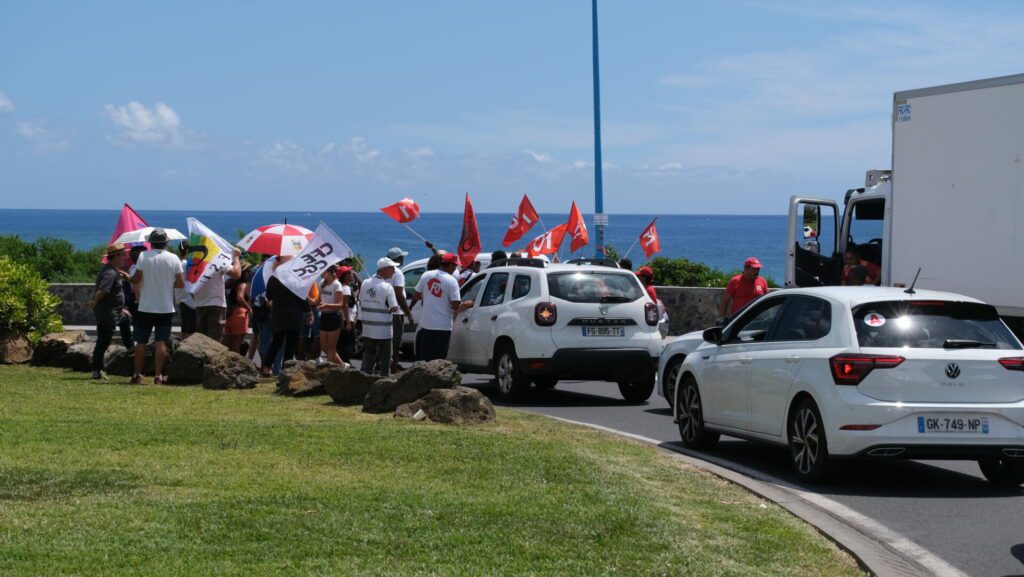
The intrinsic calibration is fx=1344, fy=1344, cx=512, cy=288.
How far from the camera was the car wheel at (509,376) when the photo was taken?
1633 cm

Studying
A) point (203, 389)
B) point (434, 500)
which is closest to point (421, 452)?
point (434, 500)

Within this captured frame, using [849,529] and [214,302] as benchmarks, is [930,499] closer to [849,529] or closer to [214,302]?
[849,529]

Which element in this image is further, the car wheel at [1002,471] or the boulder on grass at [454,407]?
the boulder on grass at [454,407]

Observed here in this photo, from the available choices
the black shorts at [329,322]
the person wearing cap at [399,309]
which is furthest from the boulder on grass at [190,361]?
the person wearing cap at [399,309]

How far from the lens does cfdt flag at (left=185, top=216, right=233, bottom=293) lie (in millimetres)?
18188

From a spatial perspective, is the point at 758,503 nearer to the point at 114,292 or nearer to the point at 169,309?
the point at 169,309

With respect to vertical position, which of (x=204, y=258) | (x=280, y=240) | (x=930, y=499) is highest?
(x=280, y=240)

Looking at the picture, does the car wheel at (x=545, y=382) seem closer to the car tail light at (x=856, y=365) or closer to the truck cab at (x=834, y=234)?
the truck cab at (x=834, y=234)

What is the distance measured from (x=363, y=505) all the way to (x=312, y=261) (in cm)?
883

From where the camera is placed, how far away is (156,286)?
16078mm

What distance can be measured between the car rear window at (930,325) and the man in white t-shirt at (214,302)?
34.2 ft

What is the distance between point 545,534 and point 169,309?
9.83 m

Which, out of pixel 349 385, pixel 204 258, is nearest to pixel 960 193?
pixel 349 385

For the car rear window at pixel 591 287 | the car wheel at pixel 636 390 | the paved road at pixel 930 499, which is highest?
the car rear window at pixel 591 287
